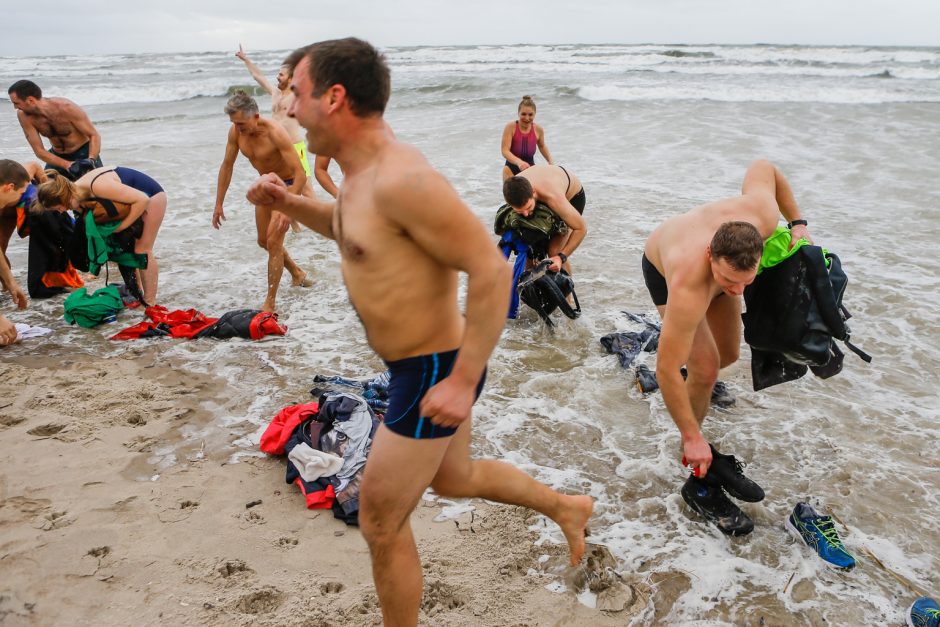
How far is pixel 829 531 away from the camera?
2.95 metres

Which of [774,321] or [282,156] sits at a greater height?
[282,156]

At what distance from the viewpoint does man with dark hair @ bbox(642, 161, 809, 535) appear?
2895mm

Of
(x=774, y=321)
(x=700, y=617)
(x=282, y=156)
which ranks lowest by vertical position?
(x=700, y=617)

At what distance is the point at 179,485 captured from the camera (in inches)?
133

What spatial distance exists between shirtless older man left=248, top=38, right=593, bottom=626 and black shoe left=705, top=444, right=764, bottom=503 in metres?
1.58

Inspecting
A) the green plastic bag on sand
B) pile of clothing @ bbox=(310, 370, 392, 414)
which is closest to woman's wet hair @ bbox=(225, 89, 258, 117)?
the green plastic bag on sand

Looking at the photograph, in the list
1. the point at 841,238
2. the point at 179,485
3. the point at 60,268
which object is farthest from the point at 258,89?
the point at 179,485

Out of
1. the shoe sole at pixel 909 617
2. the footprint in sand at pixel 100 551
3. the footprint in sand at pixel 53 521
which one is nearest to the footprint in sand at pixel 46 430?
the footprint in sand at pixel 53 521

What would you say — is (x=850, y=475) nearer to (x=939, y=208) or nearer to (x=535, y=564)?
(x=535, y=564)

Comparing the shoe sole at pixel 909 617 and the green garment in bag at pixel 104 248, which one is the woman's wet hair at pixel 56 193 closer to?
the green garment in bag at pixel 104 248

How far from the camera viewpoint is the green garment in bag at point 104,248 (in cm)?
540

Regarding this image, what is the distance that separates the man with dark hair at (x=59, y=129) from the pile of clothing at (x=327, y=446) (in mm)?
4696

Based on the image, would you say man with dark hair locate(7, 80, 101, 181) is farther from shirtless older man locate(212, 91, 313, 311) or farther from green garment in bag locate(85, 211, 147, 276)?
shirtless older man locate(212, 91, 313, 311)

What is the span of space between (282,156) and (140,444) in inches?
116
